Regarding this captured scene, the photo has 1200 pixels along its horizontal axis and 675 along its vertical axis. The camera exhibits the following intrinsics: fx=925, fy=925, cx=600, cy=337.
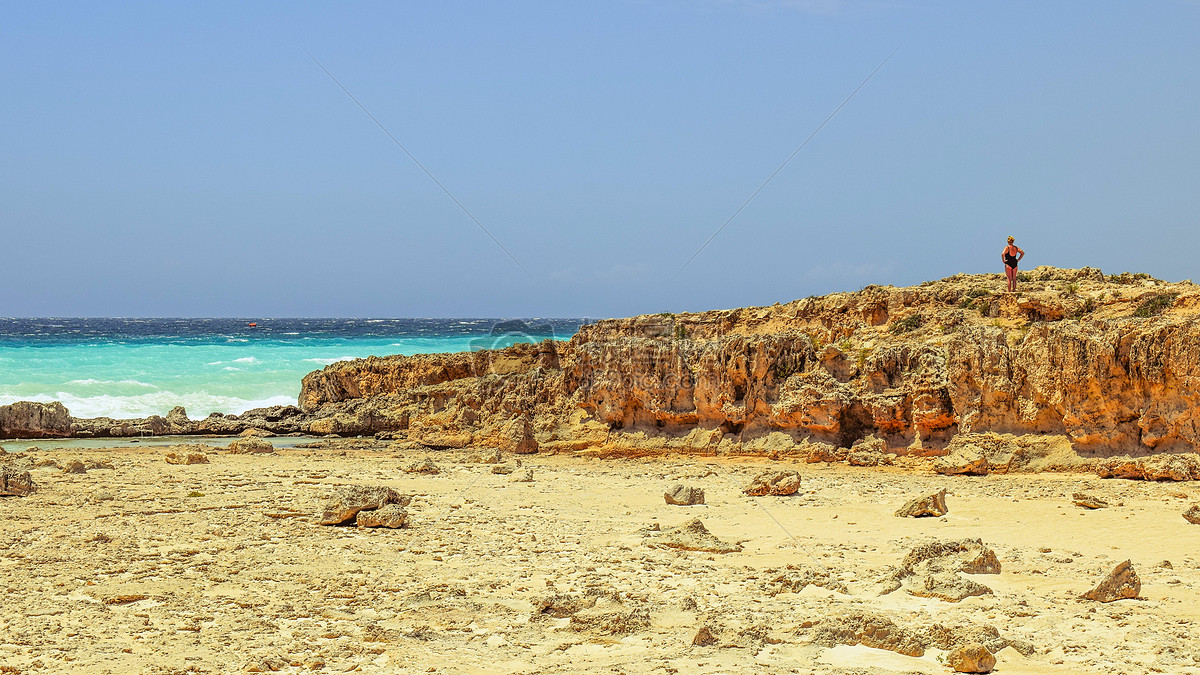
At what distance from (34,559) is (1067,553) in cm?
760

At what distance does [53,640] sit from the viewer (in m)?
5.01

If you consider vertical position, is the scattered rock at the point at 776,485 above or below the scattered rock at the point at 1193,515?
below

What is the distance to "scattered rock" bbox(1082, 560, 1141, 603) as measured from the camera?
5520 millimetres

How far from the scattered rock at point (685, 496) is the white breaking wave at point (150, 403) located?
A: 17.2 m

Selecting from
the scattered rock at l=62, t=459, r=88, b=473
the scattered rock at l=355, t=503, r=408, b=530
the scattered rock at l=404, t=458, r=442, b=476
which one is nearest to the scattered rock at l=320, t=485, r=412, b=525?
the scattered rock at l=355, t=503, r=408, b=530

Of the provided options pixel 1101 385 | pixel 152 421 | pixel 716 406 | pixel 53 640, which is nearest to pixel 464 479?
pixel 716 406

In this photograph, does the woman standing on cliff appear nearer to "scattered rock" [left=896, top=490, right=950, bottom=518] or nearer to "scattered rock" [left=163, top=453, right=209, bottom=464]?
"scattered rock" [left=896, top=490, right=950, bottom=518]

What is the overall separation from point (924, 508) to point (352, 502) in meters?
5.21

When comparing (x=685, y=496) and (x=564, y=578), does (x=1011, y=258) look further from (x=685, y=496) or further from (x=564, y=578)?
(x=564, y=578)

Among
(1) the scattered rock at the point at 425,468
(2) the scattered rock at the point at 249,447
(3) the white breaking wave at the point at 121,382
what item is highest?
(1) the scattered rock at the point at 425,468

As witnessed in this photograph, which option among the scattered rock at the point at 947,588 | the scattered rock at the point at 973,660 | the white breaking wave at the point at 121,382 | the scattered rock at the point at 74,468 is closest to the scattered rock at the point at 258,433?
the scattered rock at the point at 74,468

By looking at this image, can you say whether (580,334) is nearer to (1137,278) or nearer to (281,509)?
(281,509)

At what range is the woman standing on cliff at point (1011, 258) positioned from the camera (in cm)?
1318

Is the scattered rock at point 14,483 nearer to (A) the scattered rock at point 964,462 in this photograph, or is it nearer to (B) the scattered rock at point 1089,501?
(A) the scattered rock at point 964,462
